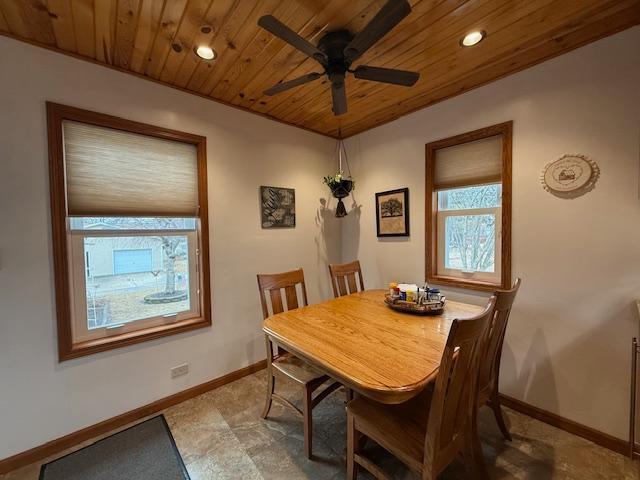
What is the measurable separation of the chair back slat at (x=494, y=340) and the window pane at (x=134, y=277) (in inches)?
85.9

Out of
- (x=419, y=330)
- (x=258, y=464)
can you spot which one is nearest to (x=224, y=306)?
(x=258, y=464)

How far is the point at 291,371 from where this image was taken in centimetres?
176

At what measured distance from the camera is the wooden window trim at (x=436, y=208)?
203cm

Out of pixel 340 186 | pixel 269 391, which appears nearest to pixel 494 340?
pixel 269 391

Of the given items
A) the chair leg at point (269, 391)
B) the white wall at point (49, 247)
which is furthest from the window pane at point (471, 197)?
the chair leg at point (269, 391)

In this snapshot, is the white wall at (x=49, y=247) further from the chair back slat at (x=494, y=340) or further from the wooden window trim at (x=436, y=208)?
the chair back slat at (x=494, y=340)

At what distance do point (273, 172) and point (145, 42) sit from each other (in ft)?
Answer: 4.46

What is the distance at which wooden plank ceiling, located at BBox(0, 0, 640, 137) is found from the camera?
139 cm

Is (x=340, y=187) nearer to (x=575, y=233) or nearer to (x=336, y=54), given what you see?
(x=336, y=54)

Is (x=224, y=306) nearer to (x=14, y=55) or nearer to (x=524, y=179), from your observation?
(x=14, y=55)

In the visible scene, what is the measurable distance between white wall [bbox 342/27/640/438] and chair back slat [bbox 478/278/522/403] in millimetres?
589

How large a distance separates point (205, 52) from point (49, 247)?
1.56 m

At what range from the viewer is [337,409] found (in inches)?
81.2

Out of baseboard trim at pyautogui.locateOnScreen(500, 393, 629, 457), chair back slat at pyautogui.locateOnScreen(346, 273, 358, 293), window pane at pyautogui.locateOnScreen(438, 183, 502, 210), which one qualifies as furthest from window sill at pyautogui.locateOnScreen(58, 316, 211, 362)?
baseboard trim at pyautogui.locateOnScreen(500, 393, 629, 457)
